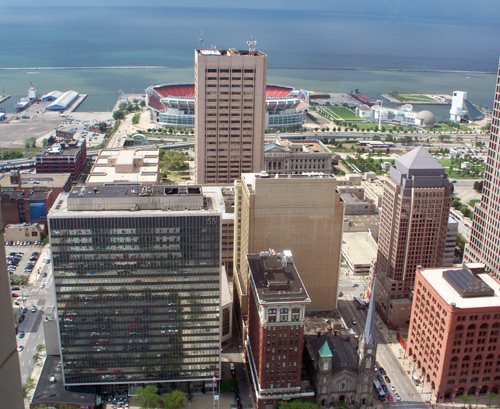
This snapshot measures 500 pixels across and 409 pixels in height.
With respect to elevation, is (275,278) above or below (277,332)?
above

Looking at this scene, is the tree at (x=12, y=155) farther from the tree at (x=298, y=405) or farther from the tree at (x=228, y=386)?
the tree at (x=298, y=405)

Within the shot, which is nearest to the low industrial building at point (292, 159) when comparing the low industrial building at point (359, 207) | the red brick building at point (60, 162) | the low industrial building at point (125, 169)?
the low industrial building at point (359, 207)

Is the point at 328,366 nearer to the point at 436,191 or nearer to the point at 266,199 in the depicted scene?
the point at 266,199

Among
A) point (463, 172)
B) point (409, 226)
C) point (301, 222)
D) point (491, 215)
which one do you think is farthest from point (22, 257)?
point (463, 172)

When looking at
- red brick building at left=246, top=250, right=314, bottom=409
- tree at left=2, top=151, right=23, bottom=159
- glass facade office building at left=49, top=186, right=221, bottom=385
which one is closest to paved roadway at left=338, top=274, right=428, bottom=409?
red brick building at left=246, top=250, right=314, bottom=409

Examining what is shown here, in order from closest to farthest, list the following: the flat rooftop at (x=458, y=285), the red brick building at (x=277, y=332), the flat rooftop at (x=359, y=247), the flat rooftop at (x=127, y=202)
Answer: the flat rooftop at (x=127, y=202) → the red brick building at (x=277, y=332) → the flat rooftop at (x=458, y=285) → the flat rooftop at (x=359, y=247)

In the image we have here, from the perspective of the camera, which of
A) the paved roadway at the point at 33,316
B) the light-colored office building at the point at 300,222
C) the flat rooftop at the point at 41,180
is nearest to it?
the light-colored office building at the point at 300,222

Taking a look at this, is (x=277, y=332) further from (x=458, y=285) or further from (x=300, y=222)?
(x=458, y=285)
